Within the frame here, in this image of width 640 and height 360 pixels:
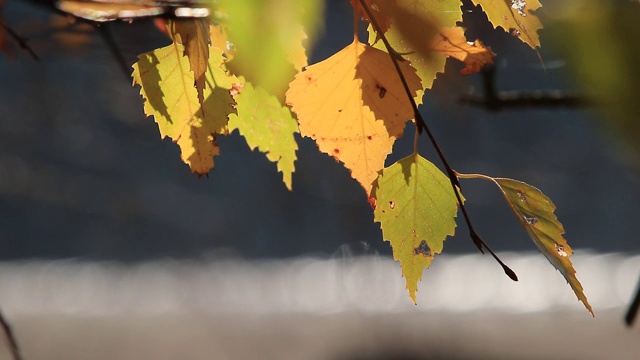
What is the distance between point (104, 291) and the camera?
3.58 m

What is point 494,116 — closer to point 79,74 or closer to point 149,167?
point 149,167

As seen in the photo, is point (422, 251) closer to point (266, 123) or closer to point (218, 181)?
point (266, 123)

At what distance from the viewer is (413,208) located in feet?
1.32

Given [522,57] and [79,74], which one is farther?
[79,74]

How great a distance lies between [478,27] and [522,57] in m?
1.11

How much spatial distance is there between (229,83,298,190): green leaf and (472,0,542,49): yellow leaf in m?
0.12

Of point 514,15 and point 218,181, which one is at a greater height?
point 514,15

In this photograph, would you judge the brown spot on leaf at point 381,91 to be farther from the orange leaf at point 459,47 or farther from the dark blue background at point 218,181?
the dark blue background at point 218,181

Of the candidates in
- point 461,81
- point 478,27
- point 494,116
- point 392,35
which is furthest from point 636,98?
point 494,116

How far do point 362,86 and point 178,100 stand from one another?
10 centimetres

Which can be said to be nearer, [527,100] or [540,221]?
[540,221]

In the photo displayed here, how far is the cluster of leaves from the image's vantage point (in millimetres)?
374

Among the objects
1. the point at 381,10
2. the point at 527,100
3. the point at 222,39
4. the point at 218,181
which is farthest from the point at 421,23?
the point at 218,181

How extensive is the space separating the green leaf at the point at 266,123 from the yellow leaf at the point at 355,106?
0.18ft
